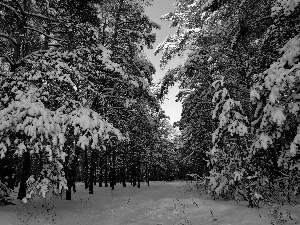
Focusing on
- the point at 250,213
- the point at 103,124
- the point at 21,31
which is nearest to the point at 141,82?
the point at 103,124

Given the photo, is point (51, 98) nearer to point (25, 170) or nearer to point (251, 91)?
point (25, 170)

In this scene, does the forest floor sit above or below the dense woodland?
below

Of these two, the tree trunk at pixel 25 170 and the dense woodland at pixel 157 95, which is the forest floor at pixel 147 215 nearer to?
the tree trunk at pixel 25 170

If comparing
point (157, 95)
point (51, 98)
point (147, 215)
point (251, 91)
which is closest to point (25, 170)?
point (51, 98)

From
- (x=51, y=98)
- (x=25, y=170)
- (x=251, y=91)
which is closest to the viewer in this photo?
(x=251, y=91)

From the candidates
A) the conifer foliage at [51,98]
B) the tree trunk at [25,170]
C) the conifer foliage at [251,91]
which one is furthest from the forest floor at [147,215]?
the conifer foliage at [51,98]

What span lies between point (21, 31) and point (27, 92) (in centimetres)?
338

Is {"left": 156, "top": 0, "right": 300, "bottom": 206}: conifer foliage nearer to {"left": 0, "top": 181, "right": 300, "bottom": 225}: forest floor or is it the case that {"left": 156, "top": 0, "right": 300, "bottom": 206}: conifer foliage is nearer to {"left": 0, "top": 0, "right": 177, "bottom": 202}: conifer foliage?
{"left": 0, "top": 181, "right": 300, "bottom": 225}: forest floor

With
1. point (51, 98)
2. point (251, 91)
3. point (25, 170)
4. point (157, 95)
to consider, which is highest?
point (157, 95)

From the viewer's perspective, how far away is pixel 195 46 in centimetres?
1387

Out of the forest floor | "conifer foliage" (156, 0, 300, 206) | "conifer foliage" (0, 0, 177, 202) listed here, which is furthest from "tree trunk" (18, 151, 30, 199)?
"conifer foliage" (156, 0, 300, 206)

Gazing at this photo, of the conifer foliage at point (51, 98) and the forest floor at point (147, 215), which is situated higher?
the conifer foliage at point (51, 98)

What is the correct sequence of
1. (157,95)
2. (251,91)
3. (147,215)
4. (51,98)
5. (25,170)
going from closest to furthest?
(251,91), (51,98), (25,170), (147,215), (157,95)

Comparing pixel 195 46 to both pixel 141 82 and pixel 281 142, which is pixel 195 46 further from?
pixel 281 142
